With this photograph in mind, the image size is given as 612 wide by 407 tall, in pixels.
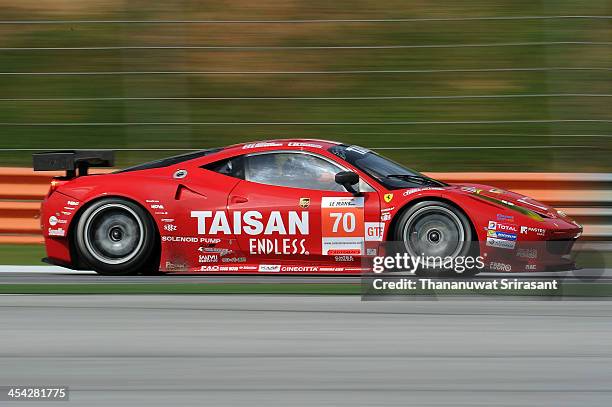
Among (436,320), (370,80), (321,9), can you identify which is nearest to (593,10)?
(370,80)

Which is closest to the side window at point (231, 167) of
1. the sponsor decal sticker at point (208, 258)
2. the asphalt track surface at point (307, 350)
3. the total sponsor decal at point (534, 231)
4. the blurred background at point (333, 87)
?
the sponsor decal sticker at point (208, 258)

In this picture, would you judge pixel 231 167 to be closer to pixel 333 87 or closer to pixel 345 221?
pixel 345 221

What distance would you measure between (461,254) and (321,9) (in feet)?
20.0

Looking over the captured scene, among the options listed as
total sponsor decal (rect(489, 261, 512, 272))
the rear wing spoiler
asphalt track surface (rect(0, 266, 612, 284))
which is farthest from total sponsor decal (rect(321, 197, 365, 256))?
the rear wing spoiler

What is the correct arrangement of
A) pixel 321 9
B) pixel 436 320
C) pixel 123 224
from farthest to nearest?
1. pixel 321 9
2. pixel 123 224
3. pixel 436 320

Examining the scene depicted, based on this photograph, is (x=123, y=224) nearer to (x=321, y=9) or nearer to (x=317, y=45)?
(x=317, y=45)

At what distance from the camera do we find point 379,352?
5.45m

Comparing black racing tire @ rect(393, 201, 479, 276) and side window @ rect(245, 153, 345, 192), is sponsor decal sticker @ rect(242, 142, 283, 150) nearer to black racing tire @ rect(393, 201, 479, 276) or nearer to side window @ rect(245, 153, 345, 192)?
side window @ rect(245, 153, 345, 192)

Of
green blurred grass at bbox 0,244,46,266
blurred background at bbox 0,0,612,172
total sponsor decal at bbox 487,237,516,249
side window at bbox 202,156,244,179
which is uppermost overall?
blurred background at bbox 0,0,612,172

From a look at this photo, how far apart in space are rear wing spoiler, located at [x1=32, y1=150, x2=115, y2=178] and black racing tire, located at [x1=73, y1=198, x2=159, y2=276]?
0.51 metres

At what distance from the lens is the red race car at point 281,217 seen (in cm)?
780

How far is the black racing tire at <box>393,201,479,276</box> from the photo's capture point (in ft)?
25.6

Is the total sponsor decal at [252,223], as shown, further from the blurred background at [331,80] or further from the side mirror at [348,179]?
the blurred background at [331,80]

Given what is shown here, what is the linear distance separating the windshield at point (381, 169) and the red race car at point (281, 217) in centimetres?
2
